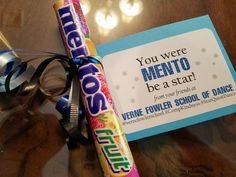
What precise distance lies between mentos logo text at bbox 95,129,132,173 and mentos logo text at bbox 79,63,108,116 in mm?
31

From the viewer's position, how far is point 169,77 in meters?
0.41

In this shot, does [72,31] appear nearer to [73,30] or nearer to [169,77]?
[73,30]

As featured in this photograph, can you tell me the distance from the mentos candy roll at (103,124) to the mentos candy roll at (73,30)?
23mm

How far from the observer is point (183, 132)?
1.24ft

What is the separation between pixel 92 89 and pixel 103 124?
53mm

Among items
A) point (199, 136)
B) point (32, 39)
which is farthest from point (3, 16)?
point (199, 136)

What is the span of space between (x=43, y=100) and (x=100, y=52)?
4.8 inches

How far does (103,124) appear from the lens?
0.34 metres

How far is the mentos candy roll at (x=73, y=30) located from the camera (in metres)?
0.38

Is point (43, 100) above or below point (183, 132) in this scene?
above

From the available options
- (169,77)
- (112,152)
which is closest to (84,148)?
(112,152)

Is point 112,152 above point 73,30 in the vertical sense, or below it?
below

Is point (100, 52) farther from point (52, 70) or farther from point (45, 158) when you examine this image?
point (45, 158)

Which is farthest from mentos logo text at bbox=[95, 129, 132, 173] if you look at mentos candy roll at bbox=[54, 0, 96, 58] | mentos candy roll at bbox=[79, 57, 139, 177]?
mentos candy roll at bbox=[54, 0, 96, 58]
